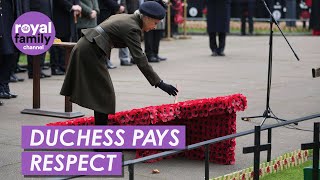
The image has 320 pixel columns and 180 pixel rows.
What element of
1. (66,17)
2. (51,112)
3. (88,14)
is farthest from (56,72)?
(51,112)

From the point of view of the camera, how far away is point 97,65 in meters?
7.53

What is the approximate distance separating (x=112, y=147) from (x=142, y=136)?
1.33 ft

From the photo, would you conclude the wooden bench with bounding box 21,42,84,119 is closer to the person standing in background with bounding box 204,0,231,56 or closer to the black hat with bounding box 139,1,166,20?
the black hat with bounding box 139,1,166,20

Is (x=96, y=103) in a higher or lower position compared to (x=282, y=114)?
higher

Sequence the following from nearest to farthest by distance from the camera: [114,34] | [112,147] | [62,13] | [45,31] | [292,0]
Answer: [112,147], [114,34], [45,31], [62,13], [292,0]

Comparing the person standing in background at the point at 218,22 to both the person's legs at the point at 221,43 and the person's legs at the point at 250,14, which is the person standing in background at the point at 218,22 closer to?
the person's legs at the point at 221,43

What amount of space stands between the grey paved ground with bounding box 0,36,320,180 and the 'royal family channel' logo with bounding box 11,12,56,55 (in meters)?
0.91

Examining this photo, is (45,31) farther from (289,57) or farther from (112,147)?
(289,57)

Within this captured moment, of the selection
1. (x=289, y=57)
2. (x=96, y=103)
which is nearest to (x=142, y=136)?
(x=96, y=103)

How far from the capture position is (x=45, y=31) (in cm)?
1048

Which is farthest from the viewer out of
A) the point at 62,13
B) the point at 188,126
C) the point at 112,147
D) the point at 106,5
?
the point at 106,5

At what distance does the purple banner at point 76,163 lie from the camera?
5242 millimetres

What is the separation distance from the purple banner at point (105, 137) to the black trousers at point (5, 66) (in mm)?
5641

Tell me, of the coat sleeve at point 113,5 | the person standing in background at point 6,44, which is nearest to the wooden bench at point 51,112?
the person standing in background at point 6,44
